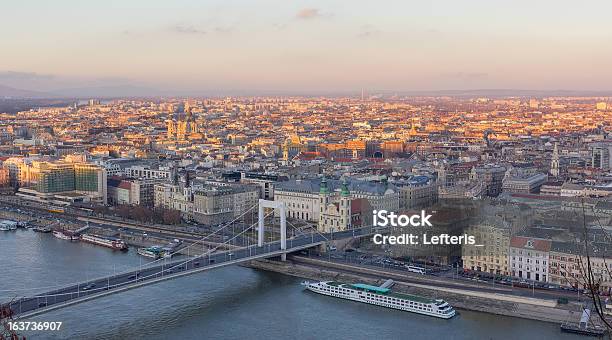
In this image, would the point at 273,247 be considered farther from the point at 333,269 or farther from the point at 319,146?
the point at 319,146

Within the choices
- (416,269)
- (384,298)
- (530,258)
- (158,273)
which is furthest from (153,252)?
(530,258)

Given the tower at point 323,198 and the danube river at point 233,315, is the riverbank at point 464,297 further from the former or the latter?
the tower at point 323,198

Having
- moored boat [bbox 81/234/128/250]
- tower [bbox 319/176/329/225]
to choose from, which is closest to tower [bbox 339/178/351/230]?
tower [bbox 319/176/329/225]

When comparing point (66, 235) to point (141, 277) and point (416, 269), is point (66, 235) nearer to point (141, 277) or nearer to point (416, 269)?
point (141, 277)

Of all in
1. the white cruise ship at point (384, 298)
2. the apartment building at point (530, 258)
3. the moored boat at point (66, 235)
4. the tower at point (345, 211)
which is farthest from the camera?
the moored boat at point (66, 235)

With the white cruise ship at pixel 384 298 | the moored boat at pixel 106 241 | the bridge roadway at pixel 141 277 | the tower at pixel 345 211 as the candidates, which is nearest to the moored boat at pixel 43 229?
the moored boat at pixel 106 241

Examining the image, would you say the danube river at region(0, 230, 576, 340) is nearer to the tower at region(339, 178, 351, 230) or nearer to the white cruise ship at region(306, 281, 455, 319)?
the white cruise ship at region(306, 281, 455, 319)

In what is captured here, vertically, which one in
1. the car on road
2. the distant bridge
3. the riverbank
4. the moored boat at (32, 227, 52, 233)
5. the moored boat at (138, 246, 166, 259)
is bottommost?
the moored boat at (32, 227, 52, 233)
